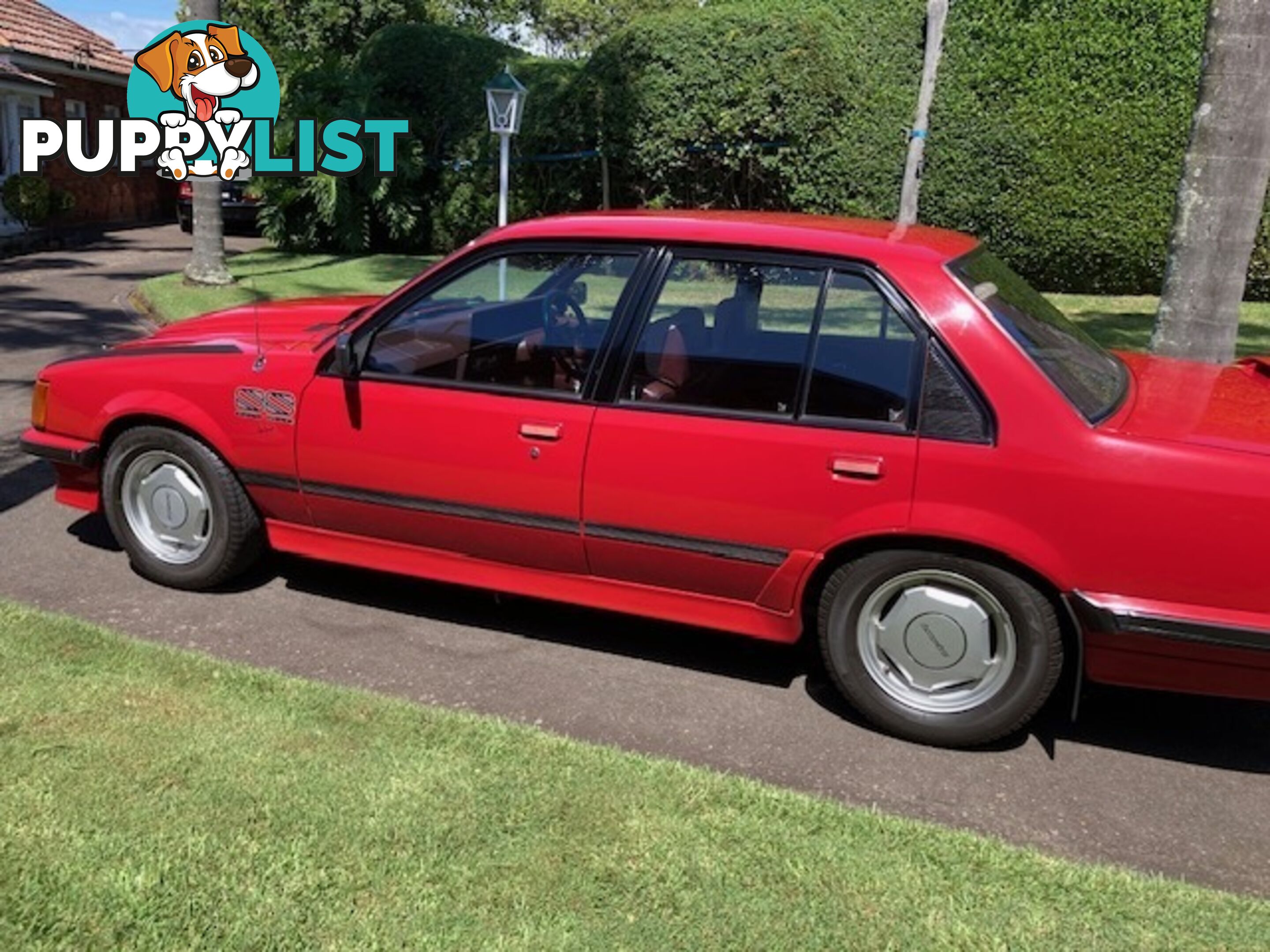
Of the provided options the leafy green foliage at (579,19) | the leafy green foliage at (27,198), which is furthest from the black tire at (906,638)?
the leafy green foliage at (579,19)

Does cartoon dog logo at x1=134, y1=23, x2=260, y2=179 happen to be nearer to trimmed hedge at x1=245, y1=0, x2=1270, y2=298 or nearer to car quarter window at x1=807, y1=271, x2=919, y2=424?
trimmed hedge at x1=245, y1=0, x2=1270, y2=298

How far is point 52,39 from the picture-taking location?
2408 cm

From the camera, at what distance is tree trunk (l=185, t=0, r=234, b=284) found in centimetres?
1403

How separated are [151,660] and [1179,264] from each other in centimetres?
563

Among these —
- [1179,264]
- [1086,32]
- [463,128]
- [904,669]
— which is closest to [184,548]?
[904,669]

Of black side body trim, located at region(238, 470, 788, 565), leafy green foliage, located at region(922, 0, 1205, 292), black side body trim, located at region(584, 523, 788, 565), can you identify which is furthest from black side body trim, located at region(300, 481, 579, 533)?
leafy green foliage, located at region(922, 0, 1205, 292)

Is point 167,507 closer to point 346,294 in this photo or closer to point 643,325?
point 643,325

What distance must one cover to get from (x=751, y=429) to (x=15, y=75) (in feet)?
71.3

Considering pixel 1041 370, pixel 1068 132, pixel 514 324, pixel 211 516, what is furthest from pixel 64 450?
pixel 1068 132

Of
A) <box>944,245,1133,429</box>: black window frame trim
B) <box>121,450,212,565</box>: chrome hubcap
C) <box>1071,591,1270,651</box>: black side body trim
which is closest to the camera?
<box>1071,591,1270,651</box>: black side body trim

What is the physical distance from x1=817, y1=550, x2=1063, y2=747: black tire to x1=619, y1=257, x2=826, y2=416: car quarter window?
0.65 m

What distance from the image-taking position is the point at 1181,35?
1340 cm

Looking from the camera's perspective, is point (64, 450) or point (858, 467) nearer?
point (858, 467)

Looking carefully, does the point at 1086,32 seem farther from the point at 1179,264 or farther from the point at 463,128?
the point at 463,128
